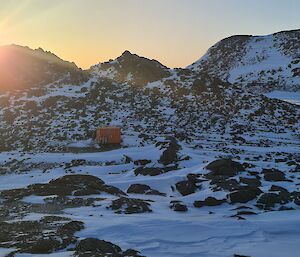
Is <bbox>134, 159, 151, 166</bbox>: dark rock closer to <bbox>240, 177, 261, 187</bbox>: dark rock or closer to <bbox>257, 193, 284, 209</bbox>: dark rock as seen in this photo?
<bbox>240, 177, 261, 187</bbox>: dark rock

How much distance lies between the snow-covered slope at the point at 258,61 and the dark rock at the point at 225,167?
3984cm

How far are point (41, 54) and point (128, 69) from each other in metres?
13.3

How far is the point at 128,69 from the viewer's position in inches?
2386

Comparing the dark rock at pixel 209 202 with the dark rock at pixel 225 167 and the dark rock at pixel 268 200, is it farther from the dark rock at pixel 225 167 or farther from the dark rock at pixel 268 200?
the dark rock at pixel 225 167

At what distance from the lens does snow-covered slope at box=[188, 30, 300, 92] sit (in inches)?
2594

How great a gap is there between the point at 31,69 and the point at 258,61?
43.1 meters

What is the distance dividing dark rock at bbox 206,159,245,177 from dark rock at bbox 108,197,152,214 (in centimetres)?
574

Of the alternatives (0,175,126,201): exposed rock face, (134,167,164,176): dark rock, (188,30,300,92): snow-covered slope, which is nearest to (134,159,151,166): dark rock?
(134,167,164,176): dark rock

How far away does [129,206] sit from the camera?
18969 mm

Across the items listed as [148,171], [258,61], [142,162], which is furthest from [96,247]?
[258,61]

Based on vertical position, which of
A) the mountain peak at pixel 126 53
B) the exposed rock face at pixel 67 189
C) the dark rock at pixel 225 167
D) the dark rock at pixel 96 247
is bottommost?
the dark rock at pixel 96 247

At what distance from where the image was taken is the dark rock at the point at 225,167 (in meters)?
23.6

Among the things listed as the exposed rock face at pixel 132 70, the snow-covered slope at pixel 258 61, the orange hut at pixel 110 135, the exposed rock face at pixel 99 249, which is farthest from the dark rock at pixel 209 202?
the snow-covered slope at pixel 258 61

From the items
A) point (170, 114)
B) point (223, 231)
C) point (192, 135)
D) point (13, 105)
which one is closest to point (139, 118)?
point (170, 114)
